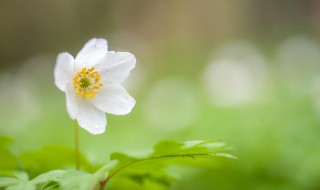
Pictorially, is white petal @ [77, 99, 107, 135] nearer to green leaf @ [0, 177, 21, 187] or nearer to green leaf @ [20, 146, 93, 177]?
green leaf @ [20, 146, 93, 177]

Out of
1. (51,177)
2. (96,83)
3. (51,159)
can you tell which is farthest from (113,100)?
(51,177)

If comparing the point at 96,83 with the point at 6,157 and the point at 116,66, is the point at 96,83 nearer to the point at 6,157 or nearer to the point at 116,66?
the point at 116,66

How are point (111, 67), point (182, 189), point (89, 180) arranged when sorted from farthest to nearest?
point (182, 189), point (111, 67), point (89, 180)

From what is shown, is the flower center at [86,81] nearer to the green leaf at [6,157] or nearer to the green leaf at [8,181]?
the green leaf at [6,157]

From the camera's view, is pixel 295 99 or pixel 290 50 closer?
pixel 295 99

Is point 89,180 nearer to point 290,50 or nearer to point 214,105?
point 214,105

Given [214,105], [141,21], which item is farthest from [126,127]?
[141,21]

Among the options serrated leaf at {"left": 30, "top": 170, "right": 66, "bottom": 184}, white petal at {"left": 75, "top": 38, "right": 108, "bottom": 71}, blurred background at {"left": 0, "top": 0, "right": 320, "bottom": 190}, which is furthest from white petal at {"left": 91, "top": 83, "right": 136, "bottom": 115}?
serrated leaf at {"left": 30, "top": 170, "right": 66, "bottom": 184}

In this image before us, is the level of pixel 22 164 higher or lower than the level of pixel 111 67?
lower
